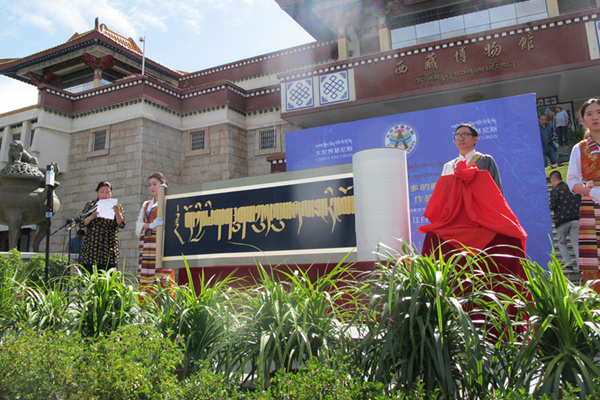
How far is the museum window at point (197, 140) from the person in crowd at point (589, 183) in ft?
40.6

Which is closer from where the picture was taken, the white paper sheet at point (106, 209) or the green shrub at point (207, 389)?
the green shrub at point (207, 389)

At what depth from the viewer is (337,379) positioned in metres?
1.90

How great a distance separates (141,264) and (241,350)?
4.02 m

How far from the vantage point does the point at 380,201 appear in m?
3.66

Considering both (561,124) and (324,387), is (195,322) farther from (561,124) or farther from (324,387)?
(561,124)

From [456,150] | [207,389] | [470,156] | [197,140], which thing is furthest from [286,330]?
[197,140]


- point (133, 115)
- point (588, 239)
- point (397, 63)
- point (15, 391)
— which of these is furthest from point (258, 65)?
point (15, 391)

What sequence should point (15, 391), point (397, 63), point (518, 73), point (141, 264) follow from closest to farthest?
point (15, 391), point (141, 264), point (518, 73), point (397, 63)

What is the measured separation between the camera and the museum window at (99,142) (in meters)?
14.2

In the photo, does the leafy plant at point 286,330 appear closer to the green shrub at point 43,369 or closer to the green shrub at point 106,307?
the green shrub at point 43,369

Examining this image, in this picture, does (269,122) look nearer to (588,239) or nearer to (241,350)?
(588,239)

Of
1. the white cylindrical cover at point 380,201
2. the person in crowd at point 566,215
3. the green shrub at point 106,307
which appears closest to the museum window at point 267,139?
the person in crowd at point 566,215

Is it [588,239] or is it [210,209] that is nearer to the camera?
[588,239]

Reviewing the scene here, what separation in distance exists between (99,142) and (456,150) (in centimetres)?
1154
